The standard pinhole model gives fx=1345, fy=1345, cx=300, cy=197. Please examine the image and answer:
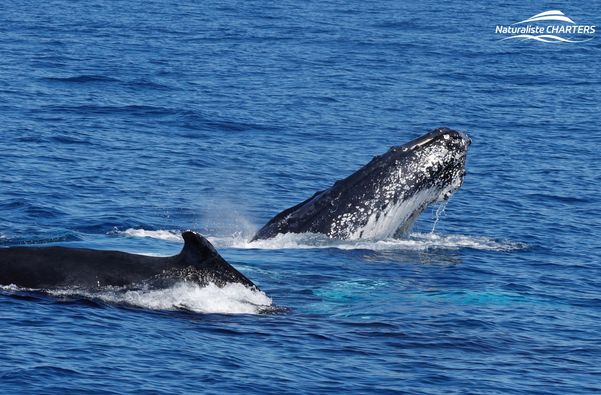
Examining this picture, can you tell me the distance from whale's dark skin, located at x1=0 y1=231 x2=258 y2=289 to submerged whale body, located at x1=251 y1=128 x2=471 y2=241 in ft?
24.0

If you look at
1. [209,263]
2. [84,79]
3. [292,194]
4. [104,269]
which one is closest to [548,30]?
[84,79]

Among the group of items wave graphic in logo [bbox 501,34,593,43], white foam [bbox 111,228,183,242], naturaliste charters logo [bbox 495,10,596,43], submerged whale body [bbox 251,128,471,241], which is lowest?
white foam [bbox 111,228,183,242]

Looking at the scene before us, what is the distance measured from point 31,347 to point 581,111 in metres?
40.7

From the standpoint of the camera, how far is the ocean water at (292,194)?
20.5 metres

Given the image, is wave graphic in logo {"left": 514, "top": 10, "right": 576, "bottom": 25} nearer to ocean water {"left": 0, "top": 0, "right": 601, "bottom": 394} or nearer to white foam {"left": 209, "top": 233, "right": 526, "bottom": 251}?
ocean water {"left": 0, "top": 0, "right": 601, "bottom": 394}

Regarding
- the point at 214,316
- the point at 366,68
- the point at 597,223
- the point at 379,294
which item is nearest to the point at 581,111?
the point at 366,68

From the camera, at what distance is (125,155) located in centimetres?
4425

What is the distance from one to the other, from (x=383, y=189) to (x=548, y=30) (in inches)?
2416

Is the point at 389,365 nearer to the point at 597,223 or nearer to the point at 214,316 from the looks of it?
the point at 214,316

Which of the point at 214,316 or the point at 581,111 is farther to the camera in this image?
the point at 581,111

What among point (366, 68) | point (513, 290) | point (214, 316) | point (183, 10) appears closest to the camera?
point (214, 316)

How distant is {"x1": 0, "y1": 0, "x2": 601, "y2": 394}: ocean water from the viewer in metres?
20.5

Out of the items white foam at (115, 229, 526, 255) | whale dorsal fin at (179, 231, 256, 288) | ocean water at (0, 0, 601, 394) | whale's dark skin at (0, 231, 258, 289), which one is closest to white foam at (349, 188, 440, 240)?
white foam at (115, 229, 526, 255)

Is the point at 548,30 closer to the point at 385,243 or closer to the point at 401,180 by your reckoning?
the point at 385,243
